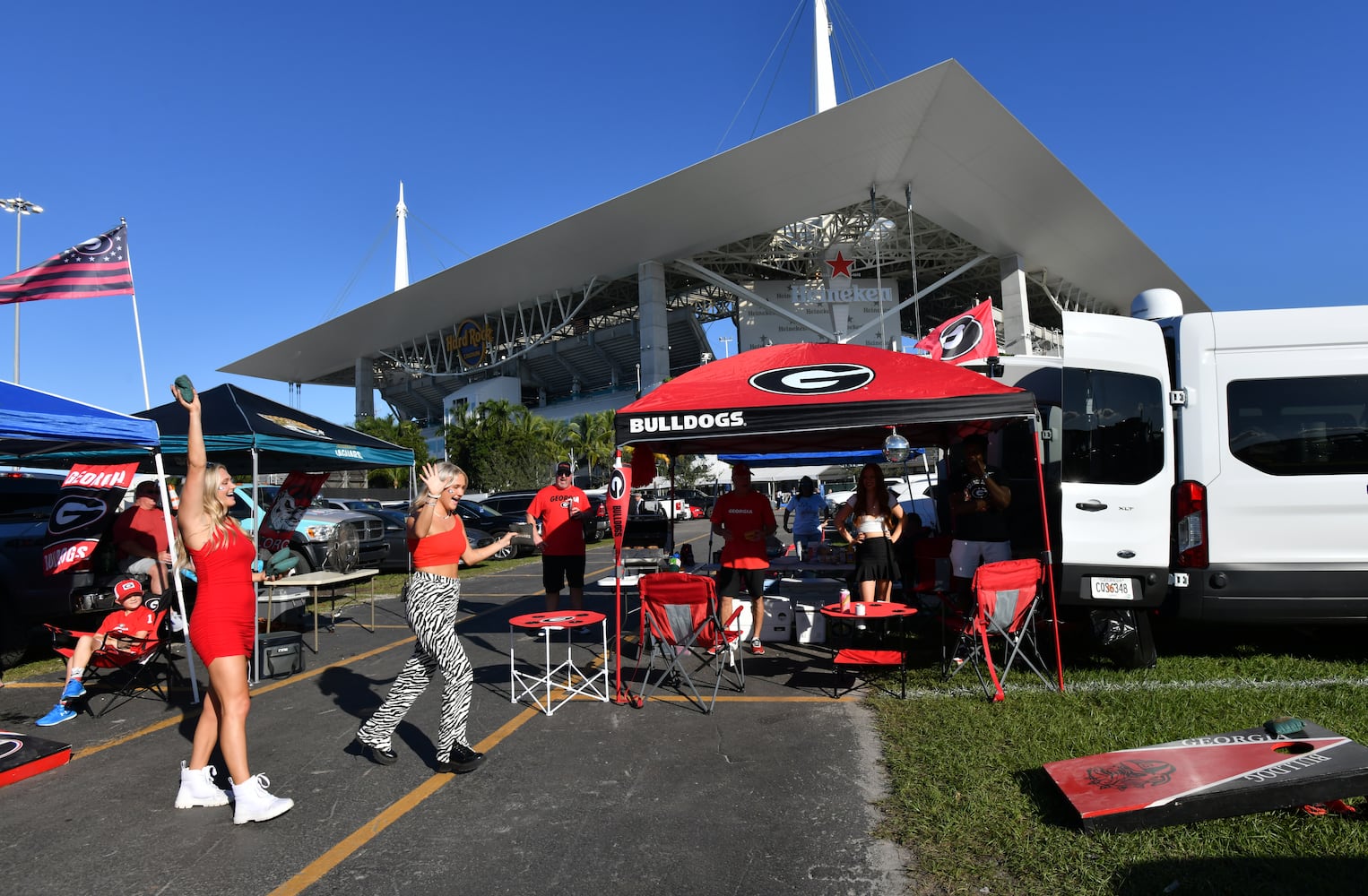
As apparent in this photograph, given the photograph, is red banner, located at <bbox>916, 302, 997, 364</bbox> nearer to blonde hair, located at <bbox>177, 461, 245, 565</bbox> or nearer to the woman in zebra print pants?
the woman in zebra print pants

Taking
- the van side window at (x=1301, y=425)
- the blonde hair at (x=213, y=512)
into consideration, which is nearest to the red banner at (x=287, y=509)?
the blonde hair at (x=213, y=512)

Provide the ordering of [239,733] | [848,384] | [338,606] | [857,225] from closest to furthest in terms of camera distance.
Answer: [239,733]
[848,384]
[338,606]
[857,225]

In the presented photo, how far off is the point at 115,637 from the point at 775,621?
561 cm

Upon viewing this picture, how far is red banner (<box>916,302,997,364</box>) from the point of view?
27.0 ft

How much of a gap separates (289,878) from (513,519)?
1658 centimetres

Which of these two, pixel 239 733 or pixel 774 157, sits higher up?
pixel 774 157

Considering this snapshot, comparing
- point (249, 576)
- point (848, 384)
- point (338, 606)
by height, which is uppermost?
point (848, 384)

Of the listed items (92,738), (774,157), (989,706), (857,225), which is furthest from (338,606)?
(857,225)

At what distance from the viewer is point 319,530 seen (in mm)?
13633

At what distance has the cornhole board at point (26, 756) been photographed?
4422 mm

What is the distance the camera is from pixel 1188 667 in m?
5.96

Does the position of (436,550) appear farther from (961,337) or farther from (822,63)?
(822,63)

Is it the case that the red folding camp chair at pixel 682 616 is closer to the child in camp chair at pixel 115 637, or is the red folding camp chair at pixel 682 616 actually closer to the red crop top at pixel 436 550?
the red crop top at pixel 436 550

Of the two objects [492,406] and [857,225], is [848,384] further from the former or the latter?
[492,406]
